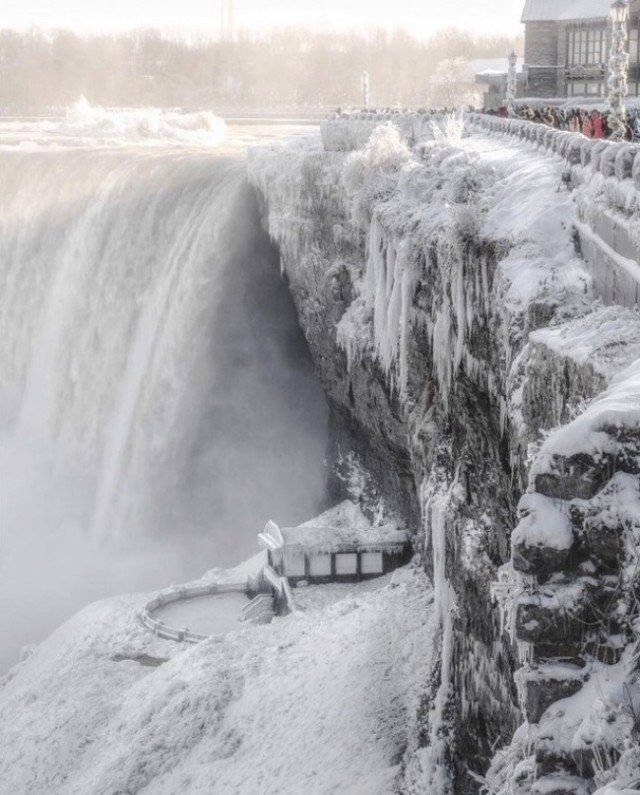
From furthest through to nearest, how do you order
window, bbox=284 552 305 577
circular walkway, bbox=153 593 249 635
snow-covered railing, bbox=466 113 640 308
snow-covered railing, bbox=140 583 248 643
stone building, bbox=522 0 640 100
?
1. stone building, bbox=522 0 640 100
2. window, bbox=284 552 305 577
3. circular walkway, bbox=153 593 249 635
4. snow-covered railing, bbox=140 583 248 643
5. snow-covered railing, bbox=466 113 640 308

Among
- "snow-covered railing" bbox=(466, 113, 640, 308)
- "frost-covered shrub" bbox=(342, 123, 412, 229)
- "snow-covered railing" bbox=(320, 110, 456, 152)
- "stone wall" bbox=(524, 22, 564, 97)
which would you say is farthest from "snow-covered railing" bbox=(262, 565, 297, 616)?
"stone wall" bbox=(524, 22, 564, 97)

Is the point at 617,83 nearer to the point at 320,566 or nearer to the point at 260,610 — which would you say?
the point at 320,566

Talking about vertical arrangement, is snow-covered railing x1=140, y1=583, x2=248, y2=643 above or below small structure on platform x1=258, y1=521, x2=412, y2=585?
below

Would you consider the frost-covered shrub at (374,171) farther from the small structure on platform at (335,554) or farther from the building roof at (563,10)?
the building roof at (563,10)

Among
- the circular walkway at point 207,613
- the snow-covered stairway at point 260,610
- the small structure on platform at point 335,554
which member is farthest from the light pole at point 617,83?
the circular walkway at point 207,613

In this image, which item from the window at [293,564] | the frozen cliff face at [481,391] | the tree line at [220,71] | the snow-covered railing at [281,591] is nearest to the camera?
the frozen cliff face at [481,391]

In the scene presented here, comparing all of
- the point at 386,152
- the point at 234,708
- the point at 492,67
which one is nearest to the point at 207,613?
the point at 234,708

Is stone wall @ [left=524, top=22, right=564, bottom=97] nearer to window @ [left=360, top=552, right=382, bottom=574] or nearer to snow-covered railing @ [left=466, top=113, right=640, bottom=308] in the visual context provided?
window @ [left=360, top=552, right=382, bottom=574]

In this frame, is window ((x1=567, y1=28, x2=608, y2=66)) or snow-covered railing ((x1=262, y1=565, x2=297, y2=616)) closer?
snow-covered railing ((x1=262, y1=565, x2=297, y2=616))
